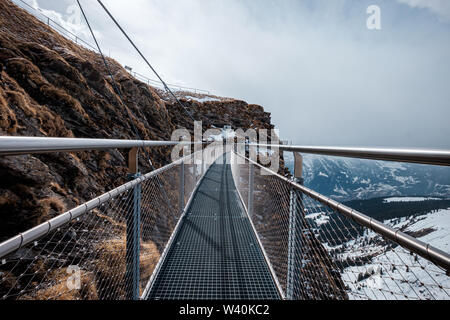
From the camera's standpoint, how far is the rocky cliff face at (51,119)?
15.1 ft

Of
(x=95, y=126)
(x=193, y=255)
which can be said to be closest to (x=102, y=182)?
(x=95, y=126)

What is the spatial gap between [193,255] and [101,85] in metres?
12.1

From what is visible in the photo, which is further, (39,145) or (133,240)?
(133,240)

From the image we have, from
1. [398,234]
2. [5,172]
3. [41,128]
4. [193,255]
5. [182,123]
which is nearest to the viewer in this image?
[398,234]

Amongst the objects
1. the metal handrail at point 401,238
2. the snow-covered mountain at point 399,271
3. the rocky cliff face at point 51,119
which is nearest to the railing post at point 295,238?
the snow-covered mountain at point 399,271

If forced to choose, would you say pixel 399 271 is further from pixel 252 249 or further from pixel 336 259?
pixel 252 249

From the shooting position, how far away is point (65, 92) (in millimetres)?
8867

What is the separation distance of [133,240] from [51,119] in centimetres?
806

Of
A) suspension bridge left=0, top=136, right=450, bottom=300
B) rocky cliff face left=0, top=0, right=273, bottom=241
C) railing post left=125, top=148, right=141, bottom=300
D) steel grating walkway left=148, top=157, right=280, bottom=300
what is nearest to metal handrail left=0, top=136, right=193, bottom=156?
suspension bridge left=0, top=136, right=450, bottom=300

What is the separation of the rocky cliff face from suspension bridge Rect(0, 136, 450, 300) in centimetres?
175

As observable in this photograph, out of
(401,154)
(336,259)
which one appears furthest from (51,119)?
(401,154)

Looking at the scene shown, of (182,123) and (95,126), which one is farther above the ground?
(182,123)

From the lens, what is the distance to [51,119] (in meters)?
7.25
